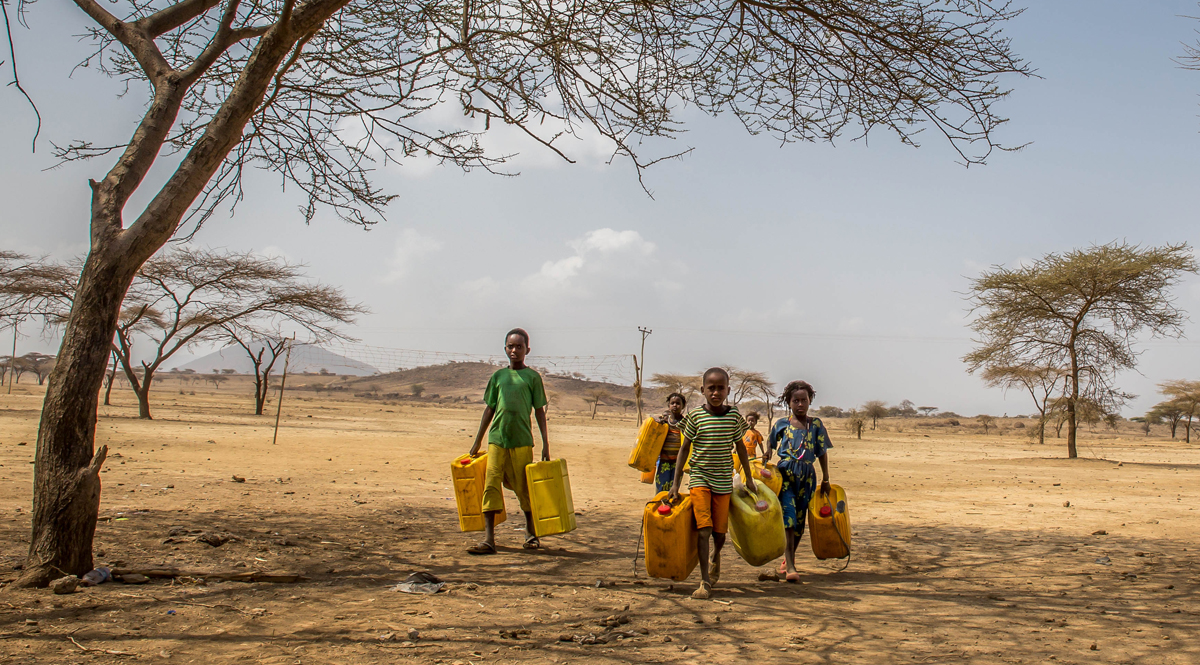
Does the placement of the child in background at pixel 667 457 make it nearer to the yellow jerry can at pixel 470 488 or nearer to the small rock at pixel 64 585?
the yellow jerry can at pixel 470 488

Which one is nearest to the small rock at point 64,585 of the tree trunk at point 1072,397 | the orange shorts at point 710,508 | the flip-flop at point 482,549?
the flip-flop at point 482,549

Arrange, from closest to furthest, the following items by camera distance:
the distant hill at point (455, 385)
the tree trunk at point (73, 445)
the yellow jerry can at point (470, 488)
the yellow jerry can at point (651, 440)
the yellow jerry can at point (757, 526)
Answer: the tree trunk at point (73, 445)
the yellow jerry can at point (757, 526)
the yellow jerry can at point (470, 488)
the yellow jerry can at point (651, 440)
the distant hill at point (455, 385)

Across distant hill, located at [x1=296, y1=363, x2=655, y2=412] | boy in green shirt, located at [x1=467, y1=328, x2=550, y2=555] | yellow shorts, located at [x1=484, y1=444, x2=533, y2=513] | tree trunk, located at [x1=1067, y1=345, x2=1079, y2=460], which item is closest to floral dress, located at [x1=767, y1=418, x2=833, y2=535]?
boy in green shirt, located at [x1=467, y1=328, x2=550, y2=555]

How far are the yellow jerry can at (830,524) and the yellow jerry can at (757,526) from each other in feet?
1.89

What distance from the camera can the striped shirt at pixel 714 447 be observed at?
4.96 meters

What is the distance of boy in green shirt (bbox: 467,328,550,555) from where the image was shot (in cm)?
604

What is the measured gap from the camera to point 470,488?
6.23m

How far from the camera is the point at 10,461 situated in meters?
10.4

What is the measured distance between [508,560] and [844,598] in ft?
7.97

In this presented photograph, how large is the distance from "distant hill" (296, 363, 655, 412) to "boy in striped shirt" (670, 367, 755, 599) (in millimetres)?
83205

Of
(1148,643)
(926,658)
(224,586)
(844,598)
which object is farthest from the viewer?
(844,598)

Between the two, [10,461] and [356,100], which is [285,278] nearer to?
[10,461]

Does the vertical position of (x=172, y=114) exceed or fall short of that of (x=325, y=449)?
it exceeds it

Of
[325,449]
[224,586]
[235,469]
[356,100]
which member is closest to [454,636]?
[224,586]
